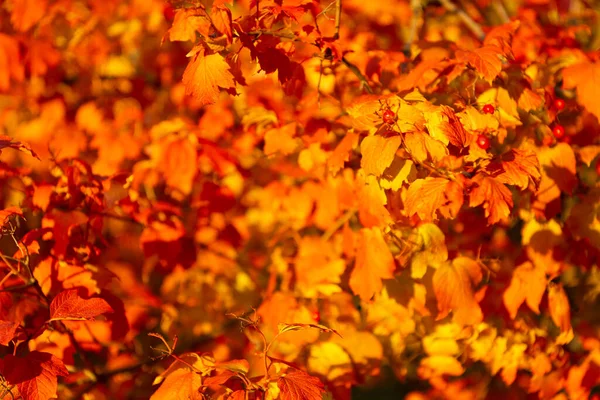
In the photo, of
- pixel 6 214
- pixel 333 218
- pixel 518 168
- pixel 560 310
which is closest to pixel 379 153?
pixel 518 168

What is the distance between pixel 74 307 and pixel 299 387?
0.83m

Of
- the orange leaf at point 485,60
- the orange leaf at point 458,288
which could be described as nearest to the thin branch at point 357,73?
the orange leaf at point 485,60

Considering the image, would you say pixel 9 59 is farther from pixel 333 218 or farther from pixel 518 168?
pixel 518 168

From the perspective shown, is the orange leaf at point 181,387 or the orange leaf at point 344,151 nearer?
the orange leaf at point 181,387

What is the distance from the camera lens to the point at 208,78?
2369 mm

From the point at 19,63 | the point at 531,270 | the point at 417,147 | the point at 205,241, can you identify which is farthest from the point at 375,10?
the point at 417,147

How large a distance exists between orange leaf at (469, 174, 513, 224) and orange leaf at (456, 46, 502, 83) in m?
0.41

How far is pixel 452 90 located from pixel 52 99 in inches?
141

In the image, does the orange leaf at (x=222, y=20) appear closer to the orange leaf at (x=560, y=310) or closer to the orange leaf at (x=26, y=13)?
the orange leaf at (x=560, y=310)

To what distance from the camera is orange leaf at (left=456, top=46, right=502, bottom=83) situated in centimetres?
259

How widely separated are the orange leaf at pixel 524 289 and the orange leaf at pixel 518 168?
0.77m

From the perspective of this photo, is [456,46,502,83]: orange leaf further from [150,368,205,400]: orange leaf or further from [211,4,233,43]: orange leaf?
[150,368,205,400]: orange leaf

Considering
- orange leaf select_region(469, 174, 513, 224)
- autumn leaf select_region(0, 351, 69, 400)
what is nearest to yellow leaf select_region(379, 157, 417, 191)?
orange leaf select_region(469, 174, 513, 224)

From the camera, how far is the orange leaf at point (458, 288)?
116 inches
